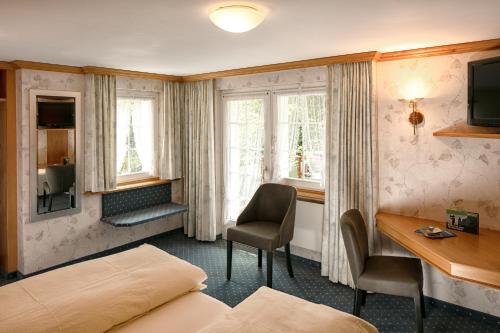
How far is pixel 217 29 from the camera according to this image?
99.0 inches

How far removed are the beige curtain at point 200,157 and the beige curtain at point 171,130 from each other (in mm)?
100

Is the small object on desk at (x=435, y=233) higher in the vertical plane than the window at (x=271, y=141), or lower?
lower

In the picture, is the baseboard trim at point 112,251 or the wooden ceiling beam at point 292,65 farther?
the baseboard trim at point 112,251

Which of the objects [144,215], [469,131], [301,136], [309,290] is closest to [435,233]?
[469,131]

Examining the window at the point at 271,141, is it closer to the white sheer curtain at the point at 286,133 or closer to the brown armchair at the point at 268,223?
the white sheer curtain at the point at 286,133

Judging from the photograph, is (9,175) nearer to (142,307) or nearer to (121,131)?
(121,131)

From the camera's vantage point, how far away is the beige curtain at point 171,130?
500cm

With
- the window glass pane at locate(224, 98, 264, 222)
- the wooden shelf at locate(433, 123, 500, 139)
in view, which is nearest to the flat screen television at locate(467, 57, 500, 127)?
the wooden shelf at locate(433, 123, 500, 139)

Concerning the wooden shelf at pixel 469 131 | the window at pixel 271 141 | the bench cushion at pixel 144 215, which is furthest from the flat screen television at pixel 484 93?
the bench cushion at pixel 144 215

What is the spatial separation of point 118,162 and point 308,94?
2.61 m

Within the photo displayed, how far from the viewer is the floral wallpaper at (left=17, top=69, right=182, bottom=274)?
3729 mm

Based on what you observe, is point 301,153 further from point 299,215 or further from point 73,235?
point 73,235

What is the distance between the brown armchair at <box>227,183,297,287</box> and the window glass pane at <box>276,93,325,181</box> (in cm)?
40

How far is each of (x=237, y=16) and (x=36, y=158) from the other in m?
2.96
